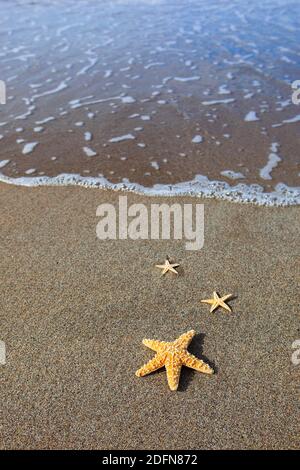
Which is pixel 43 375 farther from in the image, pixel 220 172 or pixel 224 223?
pixel 220 172

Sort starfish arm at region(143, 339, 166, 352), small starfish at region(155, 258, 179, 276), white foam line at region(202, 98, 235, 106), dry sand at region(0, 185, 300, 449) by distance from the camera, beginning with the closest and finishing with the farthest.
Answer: dry sand at region(0, 185, 300, 449) < starfish arm at region(143, 339, 166, 352) < small starfish at region(155, 258, 179, 276) < white foam line at region(202, 98, 235, 106)

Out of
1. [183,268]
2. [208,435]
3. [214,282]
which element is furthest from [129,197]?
[208,435]

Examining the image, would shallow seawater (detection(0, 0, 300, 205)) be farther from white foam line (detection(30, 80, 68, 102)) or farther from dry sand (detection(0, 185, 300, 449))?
dry sand (detection(0, 185, 300, 449))

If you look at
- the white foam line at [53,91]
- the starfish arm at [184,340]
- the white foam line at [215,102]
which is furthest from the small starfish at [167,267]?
the white foam line at [53,91]

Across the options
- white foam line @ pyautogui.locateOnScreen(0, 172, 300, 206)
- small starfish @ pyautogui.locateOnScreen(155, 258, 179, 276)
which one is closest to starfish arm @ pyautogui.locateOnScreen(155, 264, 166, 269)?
small starfish @ pyautogui.locateOnScreen(155, 258, 179, 276)

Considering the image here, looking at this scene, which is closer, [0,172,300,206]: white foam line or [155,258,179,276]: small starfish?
[155,258,179,276]: small starfish
